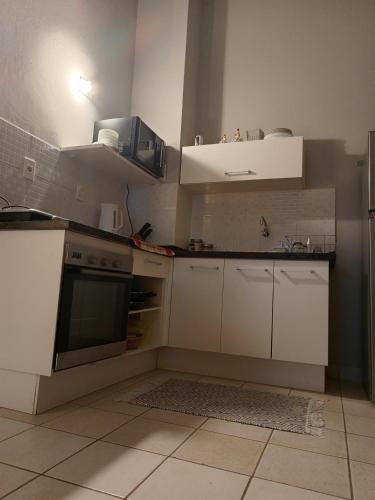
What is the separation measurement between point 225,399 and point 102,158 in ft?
5.54

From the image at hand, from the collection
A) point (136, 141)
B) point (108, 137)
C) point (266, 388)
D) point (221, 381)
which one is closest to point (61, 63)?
point (108, 137)

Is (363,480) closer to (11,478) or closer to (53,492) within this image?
(53,492)

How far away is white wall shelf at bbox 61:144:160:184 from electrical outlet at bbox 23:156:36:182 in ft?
0.95

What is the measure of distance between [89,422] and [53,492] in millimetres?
512

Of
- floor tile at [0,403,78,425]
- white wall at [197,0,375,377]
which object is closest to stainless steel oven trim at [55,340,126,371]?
floor tile at [0,403,78,425]

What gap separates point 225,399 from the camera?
6.20ft

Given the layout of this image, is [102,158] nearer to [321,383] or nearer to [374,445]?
[321,383]

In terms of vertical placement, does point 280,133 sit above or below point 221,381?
above

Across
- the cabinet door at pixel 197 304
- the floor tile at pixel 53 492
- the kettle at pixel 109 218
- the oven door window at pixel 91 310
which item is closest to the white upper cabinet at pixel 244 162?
the kettle at pixel 109 218

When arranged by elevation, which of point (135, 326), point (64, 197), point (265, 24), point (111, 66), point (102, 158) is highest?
point (265, 24)

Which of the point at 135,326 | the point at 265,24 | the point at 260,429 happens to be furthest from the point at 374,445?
the point at 265,24

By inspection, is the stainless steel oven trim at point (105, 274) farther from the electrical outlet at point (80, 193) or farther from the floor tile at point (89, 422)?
the electrical outlet at point (80, 193)

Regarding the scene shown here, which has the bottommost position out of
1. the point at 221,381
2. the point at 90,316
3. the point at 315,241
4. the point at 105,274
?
the point at 221,381

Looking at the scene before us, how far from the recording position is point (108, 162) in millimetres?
2537
